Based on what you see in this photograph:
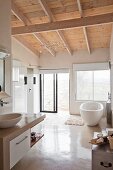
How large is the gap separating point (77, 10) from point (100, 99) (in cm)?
381

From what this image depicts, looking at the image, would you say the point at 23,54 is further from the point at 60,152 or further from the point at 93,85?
the point at 60,152

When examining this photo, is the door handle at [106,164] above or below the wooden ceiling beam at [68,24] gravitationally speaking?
below

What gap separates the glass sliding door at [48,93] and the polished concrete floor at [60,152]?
2.82 m

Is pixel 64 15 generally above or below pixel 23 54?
above

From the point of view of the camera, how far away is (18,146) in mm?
2217

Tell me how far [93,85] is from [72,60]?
55.0 inches

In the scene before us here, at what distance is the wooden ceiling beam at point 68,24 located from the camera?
404 cm

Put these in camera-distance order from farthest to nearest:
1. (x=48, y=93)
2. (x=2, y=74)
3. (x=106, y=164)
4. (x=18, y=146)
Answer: (x=48, y=93) → (x=2, y=74) → (x=18, y=146) → (x=106, y=164)

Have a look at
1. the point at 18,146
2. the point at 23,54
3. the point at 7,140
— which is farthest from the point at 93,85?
the point at 7,140

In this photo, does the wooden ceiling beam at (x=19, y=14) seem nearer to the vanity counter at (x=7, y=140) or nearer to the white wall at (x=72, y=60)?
the white wall at (x=72, y=60)

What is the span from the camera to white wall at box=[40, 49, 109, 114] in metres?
6.58

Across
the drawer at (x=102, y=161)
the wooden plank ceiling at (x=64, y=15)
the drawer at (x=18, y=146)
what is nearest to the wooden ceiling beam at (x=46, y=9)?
the wooden plank ceiling at (x=64, y=15)

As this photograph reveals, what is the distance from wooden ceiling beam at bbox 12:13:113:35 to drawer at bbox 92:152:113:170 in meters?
3.21

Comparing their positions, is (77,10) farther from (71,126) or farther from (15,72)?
(71,126)
